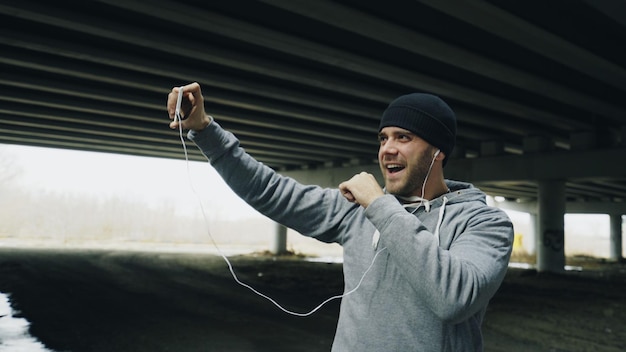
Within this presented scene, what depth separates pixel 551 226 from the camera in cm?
2209

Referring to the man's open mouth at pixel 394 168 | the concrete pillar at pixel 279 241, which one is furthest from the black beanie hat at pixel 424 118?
the concrete pillar at pixel 279 241

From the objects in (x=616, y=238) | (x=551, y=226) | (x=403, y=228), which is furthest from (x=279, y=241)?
(x=403, y=228)

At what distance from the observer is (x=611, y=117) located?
16.6 meters

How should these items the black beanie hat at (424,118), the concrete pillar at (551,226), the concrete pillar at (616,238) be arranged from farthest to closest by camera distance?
the concrete pillar at (616,238), the concrete pillar at (551,226), the black beanie hat at (424,118)

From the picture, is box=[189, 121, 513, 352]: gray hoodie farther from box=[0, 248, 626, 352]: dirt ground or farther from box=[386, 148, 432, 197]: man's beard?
box=[0, 248, 626, 352]: dirt ground

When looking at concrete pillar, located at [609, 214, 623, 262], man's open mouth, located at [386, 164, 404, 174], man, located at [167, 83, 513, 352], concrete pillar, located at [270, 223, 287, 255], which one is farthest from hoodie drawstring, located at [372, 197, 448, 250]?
concrete pillar, located at [609, 214, 623, 262]

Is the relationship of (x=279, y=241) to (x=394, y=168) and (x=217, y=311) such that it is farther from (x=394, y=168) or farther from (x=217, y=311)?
(x=394, y=168)

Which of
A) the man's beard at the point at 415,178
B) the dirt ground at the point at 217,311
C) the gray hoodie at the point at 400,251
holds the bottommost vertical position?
the dirt ground at the point at 217,311

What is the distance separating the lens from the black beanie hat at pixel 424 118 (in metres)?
2.29

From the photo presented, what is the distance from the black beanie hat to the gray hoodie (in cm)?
27

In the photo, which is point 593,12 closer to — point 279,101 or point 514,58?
point 514,58

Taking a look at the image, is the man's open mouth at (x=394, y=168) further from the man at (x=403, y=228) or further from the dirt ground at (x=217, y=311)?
the dirt ground at (x=217, y=311)

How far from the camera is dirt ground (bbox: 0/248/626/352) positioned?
7465 mm

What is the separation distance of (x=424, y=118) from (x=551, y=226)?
2203 cm
